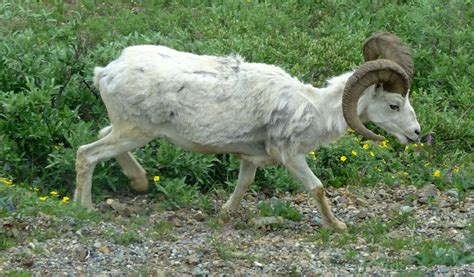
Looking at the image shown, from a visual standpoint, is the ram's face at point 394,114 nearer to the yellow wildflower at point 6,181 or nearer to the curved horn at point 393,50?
the curved horn at point 393,50

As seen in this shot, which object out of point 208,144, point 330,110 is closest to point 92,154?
point 208,144

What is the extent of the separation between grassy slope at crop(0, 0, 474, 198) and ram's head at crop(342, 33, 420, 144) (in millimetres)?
1390

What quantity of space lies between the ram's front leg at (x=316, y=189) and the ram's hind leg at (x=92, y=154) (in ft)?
4.68

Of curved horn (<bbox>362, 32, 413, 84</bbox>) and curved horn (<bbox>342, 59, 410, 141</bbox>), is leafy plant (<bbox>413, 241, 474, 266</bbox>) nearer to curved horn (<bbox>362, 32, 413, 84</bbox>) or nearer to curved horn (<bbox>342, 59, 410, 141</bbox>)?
curved horn (<bbox>342, 59, 410, 141</bbox>)

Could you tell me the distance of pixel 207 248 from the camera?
30.7 feet

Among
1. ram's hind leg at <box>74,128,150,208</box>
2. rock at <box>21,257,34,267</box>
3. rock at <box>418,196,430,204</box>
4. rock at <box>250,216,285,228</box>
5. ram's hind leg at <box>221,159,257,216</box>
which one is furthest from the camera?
rock at <box>418,196,430,204</box>

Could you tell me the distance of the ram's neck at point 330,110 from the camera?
11.0 m

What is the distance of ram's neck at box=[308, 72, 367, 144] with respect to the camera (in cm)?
1096

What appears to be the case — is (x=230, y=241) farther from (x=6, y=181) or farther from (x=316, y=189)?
(x=6, y=181)

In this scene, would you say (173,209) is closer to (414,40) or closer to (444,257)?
(444,257)

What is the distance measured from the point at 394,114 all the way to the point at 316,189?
3.83 feet

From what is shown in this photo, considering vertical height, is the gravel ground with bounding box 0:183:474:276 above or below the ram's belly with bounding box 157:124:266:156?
below

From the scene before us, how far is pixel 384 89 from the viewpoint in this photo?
36.3 feet

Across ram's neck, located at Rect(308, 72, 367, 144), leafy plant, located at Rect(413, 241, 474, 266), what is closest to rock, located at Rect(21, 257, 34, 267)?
leafy plant, located at Rect(413, 241, 474, 266)
